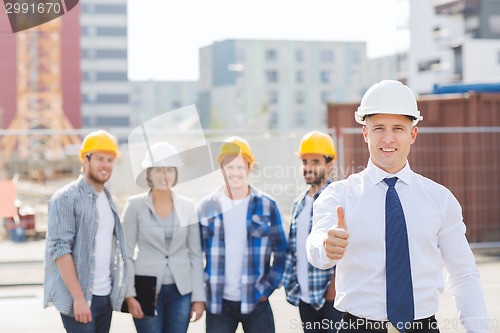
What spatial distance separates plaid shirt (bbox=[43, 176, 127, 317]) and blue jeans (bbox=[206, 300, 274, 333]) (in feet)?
2.96

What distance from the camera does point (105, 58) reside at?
11319 cm

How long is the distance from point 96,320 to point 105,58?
365ft

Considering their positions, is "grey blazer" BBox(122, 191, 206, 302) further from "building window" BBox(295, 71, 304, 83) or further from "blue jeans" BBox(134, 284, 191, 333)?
"building window" BBox(295, 71, 304, 83)

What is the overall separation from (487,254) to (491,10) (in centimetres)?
5423

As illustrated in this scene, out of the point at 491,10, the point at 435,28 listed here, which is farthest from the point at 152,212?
the point at 435,28

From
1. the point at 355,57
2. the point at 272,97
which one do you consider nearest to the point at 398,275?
the point at 272,97

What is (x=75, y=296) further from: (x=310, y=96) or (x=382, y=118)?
(x=310, y=96)

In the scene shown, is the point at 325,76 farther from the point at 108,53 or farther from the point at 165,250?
the point at 165,250

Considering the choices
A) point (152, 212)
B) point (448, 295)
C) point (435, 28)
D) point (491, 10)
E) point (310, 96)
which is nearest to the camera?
point (152, 212)

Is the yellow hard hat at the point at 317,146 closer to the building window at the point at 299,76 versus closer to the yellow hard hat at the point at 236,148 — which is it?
the yellow hard hat at the point at 236,148

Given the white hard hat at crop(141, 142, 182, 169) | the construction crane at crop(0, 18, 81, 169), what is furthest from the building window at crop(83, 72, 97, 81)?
the white hard hat at crop(141, 142, 182, 169)

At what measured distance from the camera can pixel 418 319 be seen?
3344 millimetres

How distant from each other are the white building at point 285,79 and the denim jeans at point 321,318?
326 feet

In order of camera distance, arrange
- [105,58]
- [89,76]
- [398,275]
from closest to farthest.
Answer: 1. [398,275]
2. [89,76]
3. [105,58]
